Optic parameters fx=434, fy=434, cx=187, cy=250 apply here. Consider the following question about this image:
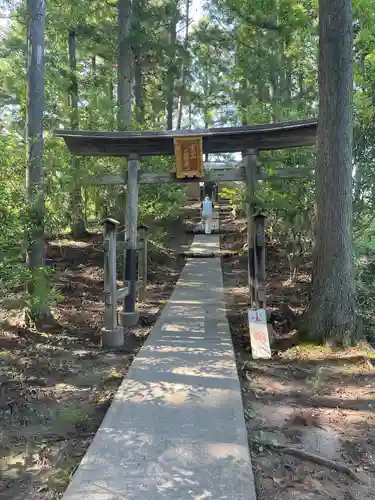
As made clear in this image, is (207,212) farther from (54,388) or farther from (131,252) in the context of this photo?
(54,388)

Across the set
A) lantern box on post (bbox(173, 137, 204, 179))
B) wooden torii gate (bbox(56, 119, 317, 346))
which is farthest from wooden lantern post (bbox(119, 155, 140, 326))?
lantern box on post (bbox(173, 137, 204, 179))

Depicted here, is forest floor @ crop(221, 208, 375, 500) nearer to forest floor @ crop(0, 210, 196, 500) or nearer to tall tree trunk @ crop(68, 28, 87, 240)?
forest floor @ crop(0, 210, 196, 500)

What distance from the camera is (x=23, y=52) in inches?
364

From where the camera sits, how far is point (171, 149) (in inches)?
317

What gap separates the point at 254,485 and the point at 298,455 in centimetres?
61

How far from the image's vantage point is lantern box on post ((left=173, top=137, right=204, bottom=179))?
773cm

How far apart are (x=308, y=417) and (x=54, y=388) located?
8.30 ft

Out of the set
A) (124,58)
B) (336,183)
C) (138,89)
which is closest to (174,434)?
(336,183)

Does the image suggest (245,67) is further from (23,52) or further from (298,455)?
(298,455)

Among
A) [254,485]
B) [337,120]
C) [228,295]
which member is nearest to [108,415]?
[254,485]

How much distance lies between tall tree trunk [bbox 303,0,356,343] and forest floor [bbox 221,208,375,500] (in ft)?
1.43

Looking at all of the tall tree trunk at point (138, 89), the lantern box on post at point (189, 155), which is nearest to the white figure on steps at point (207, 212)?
the tall tree trunk at point (138, 89)

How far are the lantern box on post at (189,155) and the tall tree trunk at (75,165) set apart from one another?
2.47m

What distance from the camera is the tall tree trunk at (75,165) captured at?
991 centimetres
